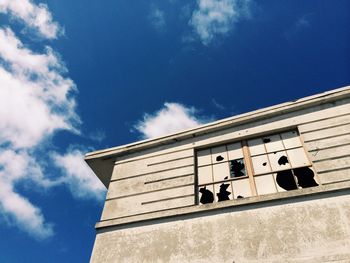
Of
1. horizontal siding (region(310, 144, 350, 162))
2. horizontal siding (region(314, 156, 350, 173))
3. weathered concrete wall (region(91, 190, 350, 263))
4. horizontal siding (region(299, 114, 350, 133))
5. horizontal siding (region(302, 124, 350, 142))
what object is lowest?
weathered concrete wall (region(91, 190, 350, 263))

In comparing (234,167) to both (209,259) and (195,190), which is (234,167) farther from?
(209,259)

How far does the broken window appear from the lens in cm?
609

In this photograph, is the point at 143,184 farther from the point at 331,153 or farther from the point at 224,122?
the point at 331,153

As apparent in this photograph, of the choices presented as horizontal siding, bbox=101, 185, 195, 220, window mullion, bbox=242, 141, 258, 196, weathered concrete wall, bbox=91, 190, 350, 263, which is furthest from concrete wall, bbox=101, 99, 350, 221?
weathered concrete wall, bbox=91, 190, 350, 263

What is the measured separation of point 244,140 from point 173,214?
2.79 metres

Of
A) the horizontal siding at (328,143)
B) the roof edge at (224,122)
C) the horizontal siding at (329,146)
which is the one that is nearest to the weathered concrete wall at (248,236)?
the horizontal siding at (329,146)

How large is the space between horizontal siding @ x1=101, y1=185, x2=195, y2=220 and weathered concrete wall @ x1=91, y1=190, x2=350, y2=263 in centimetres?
39

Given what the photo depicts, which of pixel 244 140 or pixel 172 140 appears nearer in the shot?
pixel 244 140

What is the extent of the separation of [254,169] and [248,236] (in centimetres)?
180

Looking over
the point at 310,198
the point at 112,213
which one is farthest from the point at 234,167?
the point at 112,213

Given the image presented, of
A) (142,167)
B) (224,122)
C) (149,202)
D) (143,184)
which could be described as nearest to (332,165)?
(224,122)

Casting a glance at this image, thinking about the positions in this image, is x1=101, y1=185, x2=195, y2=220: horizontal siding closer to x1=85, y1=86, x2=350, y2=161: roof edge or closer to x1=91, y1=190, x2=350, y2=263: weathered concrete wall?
x1=91, y1=190, x2=350, y2=263: weathered concrete wall

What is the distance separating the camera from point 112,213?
6852mm

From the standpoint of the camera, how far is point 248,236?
527 centimetres
